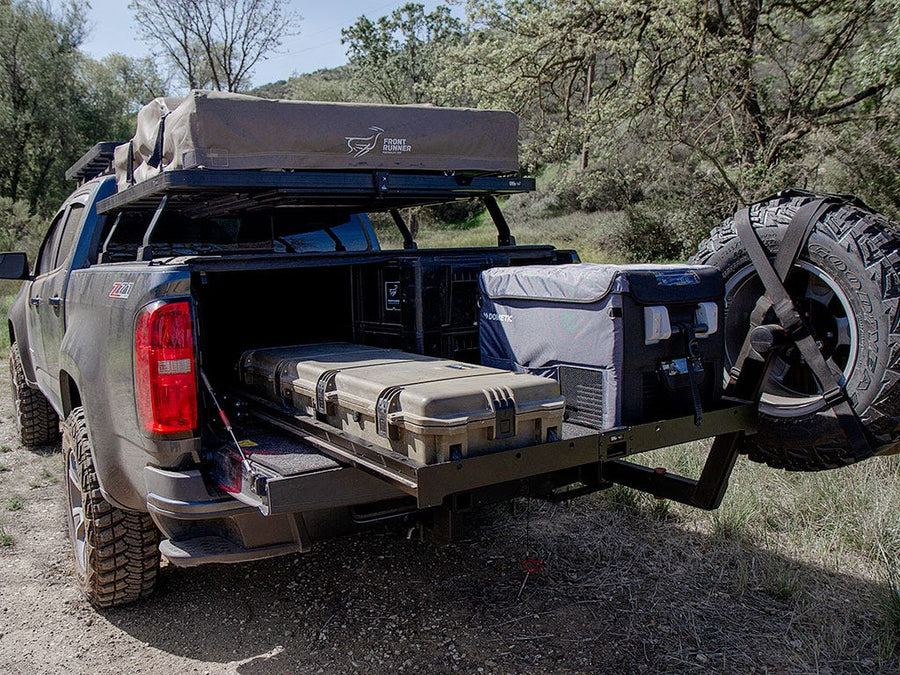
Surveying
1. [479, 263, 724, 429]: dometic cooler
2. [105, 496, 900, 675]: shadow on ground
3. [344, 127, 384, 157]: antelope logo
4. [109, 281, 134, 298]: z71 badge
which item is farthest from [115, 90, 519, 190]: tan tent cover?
[105, 496, 900, 675]: shadow on ground

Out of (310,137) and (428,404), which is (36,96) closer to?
(310,137)

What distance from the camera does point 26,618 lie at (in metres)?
3.57

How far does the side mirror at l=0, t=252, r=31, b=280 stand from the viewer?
465 centimetres

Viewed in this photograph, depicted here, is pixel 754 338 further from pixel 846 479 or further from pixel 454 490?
pixel 454 490

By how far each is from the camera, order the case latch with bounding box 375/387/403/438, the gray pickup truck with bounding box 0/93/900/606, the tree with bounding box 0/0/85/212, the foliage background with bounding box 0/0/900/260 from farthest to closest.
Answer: the tree with bounding box 0/0/85/212 → the foliage background with bounding box 0/0/900/260 → the gray pickup truck with bounding box 0/93/900/606 → the case latch with bounding box 375/387/403/438

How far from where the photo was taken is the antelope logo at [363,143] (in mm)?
3662

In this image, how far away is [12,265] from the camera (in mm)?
4699

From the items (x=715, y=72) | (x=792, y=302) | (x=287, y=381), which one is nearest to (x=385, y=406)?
(x=287, y=381)

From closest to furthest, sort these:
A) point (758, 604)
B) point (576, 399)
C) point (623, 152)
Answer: point (576, 399), point (758, 604), point (623, 152)

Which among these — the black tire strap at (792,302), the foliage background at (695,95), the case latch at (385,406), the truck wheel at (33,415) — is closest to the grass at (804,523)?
the black tire strap at (792,302)

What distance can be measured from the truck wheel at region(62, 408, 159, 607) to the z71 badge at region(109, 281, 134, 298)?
2.55 ft

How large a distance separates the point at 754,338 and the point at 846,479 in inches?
56.5

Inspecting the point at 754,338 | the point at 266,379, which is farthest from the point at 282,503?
the point at 754,338

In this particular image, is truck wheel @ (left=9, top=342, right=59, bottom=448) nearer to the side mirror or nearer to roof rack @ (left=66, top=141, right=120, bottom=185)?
roof rack @ (left=66, top=141, right=120, bottom=185)
